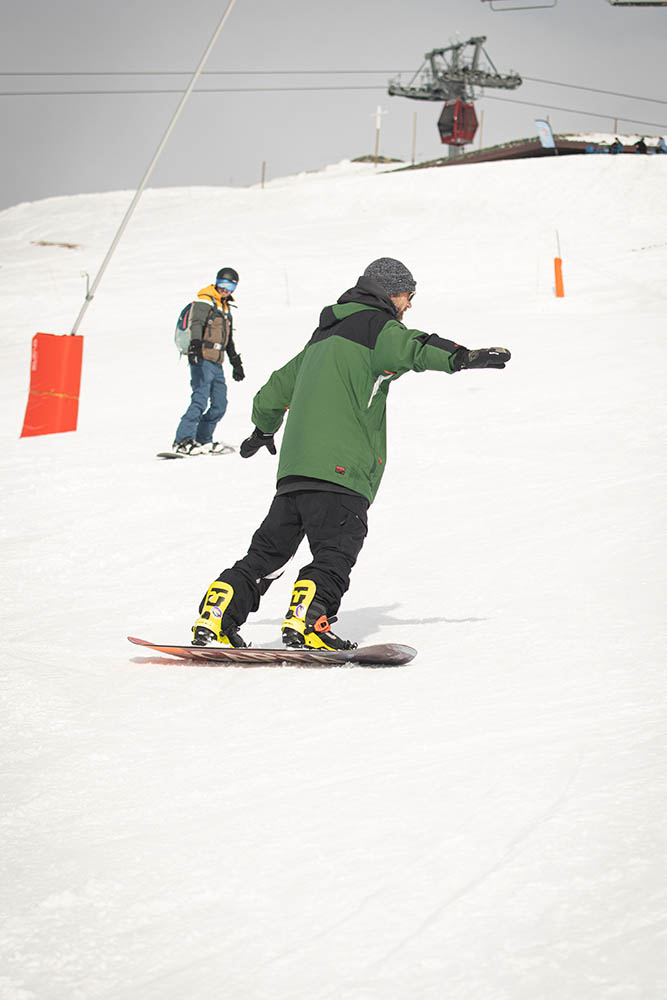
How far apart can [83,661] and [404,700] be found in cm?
144

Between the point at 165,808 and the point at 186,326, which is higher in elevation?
the point at 186,326

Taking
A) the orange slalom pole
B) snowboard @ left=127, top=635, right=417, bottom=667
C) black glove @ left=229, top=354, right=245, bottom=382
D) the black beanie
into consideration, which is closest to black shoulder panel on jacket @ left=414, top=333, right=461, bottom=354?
the black beanie

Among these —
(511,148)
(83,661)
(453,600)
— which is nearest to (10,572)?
(83,661)

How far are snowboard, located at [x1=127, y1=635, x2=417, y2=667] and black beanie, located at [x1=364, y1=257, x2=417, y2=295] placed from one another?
143cm

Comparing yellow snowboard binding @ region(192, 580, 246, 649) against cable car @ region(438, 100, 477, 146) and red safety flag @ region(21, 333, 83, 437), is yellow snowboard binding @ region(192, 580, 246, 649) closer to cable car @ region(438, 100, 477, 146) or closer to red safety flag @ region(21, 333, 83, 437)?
red safety flag @ region(21, 333, 83, 437)

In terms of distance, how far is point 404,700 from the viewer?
10.2 feet

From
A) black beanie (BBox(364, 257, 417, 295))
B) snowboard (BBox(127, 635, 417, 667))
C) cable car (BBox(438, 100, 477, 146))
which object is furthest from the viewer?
cable car (BBox(438, 100, 477, 146))

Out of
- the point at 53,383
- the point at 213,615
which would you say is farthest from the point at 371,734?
the point at 53,383

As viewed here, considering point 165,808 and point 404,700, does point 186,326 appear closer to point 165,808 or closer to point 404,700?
point 404,700

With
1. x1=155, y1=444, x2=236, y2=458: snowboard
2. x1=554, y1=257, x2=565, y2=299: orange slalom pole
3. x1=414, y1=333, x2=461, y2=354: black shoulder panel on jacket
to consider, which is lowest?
x1=155, y1=444, x2=236, y2=458: snowboard

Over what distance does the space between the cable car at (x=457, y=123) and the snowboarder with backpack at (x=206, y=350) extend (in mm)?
57385

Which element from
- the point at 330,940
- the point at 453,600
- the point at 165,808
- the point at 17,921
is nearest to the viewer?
the point at 330,940

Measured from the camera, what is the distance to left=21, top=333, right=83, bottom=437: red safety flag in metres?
8.32

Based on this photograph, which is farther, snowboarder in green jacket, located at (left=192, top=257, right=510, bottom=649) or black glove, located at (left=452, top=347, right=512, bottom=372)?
snowboarder in green jacket, located at (left=192, top=257, right=510, bottom=649)
